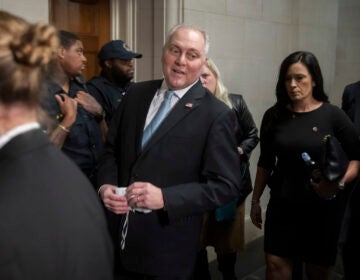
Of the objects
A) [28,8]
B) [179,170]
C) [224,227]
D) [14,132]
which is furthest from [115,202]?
[28,8]

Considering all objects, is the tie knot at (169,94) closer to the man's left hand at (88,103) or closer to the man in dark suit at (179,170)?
the man in dark suit at (179,170)

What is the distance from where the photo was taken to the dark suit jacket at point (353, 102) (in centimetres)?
353

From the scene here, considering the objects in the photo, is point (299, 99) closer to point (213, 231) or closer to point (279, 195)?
point (279, 195)

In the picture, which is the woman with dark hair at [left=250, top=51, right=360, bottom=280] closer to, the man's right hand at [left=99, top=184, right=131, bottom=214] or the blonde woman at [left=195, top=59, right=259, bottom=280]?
the blonde woman at [left=195, top=59, right=259, bottom=280]

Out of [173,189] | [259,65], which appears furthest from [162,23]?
[173,189]

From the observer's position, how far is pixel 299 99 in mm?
2738

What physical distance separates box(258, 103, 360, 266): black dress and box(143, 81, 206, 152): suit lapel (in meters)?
0.85

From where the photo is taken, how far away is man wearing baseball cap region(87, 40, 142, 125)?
3.29 meters

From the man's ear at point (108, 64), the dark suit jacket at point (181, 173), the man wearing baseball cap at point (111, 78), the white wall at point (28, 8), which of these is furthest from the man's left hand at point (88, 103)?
the dark suit jacket at point (181, 173)

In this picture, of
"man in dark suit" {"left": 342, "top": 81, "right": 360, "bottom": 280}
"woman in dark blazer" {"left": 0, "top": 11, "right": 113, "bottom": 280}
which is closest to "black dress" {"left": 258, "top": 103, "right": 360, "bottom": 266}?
"man in dark suit" {"left": 342, "top": 81, "right": 360, "bottom": 280}

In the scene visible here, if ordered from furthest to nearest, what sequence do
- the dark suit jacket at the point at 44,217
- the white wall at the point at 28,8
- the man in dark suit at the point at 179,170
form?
the white wall at the point at 28,8, the man in dark suit at the point at 179,170, the dark suit jacket at the point at 44,217

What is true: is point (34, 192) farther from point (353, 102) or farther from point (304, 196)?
point (353, 102)

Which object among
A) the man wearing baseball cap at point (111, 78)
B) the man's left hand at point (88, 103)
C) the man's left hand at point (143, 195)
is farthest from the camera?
the man wearing baseball cap at point (111, 78)

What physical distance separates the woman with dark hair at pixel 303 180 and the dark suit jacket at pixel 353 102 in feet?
2.85
